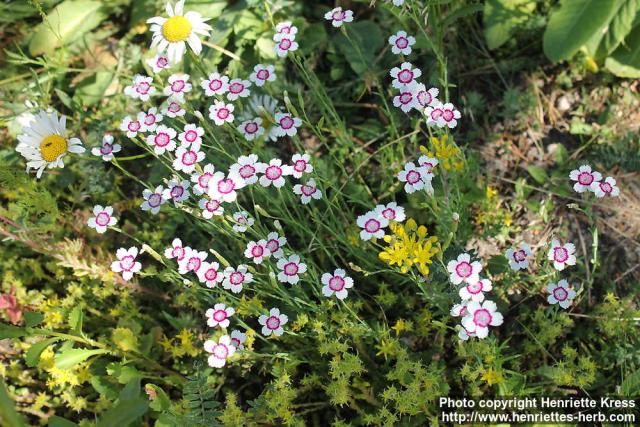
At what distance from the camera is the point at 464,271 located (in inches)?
68.7

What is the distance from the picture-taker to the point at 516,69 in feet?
10.1

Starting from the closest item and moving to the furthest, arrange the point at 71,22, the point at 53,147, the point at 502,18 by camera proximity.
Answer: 1. the point at 53,147
2. the point at 502,18
3. the point at 71,22

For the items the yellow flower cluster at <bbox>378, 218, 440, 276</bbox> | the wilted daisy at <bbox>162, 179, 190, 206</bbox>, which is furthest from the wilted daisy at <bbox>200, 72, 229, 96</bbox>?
the yellow flower cluster at <bbox>378, 218, 440, 276</bbox>

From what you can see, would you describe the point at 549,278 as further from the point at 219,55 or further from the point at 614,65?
the point at 219,55

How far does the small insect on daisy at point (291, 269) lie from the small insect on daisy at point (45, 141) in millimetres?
890

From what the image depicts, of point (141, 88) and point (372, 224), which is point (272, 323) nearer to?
point (372, 224)

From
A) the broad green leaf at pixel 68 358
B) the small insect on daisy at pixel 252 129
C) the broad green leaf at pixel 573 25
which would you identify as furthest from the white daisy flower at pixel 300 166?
the broad green leaf at pixel 573 25

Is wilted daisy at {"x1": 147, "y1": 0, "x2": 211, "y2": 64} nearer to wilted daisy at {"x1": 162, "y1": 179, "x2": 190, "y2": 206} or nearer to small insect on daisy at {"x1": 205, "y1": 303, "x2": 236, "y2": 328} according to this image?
wilted daisy at {"x1": 162, "y1": 179, "x2": 190, "y2": 206}

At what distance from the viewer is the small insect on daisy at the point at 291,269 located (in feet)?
6.46

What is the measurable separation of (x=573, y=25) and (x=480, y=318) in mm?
1635

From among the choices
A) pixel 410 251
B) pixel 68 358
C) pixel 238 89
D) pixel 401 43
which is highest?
pixel 401 43

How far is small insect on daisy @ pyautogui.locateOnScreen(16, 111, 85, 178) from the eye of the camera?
2215mm

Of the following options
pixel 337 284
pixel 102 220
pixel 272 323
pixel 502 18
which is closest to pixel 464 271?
pixel 337 284

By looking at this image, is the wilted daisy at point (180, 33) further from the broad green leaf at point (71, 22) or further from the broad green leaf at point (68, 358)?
the broad green leaf at point (71, 22)
